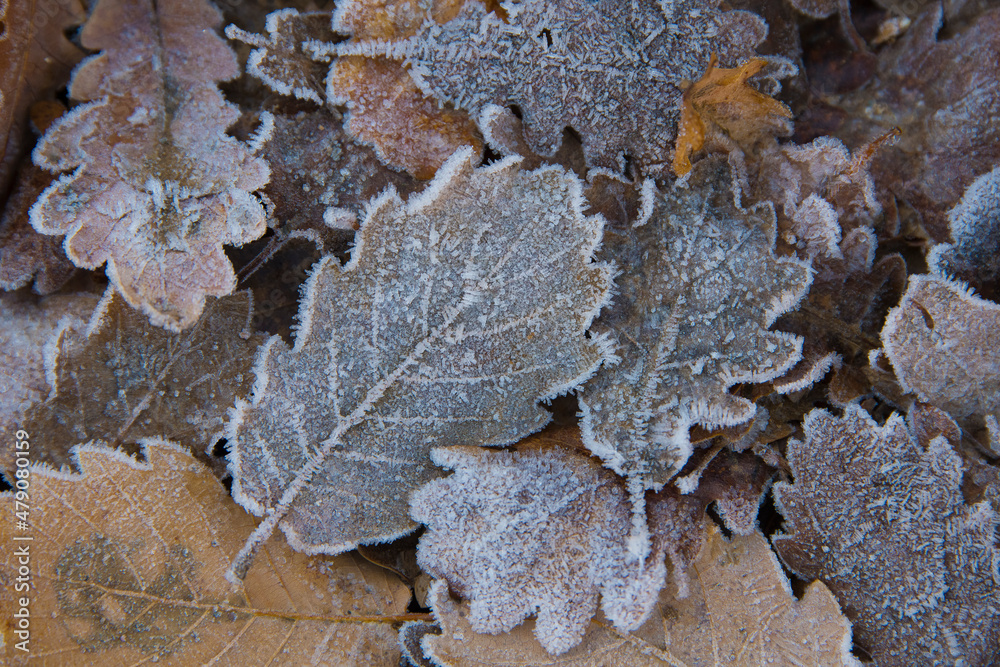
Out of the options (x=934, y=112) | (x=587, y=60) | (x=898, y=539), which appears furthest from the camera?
(x=934, y=112)

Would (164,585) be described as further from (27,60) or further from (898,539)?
(898,539)

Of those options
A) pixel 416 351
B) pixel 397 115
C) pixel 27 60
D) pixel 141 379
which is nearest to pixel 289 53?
pixel 397 115

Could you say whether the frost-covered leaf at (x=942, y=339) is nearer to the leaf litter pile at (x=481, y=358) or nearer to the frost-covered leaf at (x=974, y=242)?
the leaf litter pile at (x=481, y=358)

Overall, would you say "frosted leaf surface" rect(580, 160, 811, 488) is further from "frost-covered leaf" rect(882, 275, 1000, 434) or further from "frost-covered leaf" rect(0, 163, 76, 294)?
"frost-covered leaf" rect(0, 163, 76, 294)

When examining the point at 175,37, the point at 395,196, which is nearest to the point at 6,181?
the point at 175,37

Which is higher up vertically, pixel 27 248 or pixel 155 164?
pixel 155 164

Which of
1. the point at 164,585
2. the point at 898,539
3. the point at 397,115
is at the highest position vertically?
the point at 397,115

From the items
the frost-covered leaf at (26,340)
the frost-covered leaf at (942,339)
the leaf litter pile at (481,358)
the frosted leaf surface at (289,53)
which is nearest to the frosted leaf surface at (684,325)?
the leaf litter pile at (481,358)

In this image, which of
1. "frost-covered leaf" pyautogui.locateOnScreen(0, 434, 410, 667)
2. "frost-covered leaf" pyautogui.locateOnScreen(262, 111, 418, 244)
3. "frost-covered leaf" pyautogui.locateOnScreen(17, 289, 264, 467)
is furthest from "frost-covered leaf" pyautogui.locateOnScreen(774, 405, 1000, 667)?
"frost-covered leaf" pyautogui.locateOnScreen(17, 289, 264, 467)

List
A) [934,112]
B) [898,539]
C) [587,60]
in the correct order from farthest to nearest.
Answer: [934,112], [587,60], [898,539]

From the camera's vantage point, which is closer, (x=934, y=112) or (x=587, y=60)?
(x=587, y=60)
